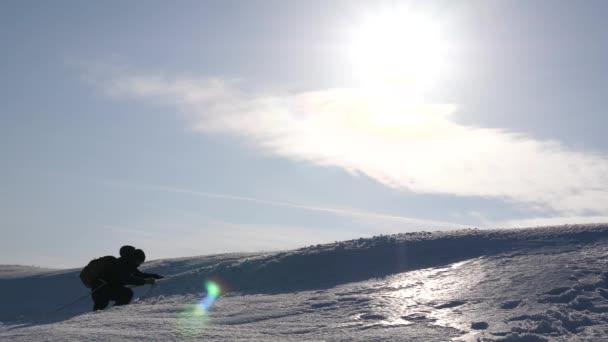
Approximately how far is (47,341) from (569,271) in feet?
28.2

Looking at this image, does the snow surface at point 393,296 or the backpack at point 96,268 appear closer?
the snow surface at point 393,296

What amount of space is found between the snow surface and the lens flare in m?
0.03

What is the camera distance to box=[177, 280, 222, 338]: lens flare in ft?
30.1

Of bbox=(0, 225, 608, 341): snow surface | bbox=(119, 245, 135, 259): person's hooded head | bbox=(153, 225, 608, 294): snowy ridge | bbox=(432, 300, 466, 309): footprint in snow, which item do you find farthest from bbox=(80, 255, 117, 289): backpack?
bbox=(432, 300, 466, 309): footprint in snow

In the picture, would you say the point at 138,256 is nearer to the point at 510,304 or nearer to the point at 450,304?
the point at 450,304

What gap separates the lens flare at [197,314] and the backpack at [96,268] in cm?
148

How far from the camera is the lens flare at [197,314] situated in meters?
9.17

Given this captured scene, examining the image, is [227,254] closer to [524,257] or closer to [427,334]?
[524,257]

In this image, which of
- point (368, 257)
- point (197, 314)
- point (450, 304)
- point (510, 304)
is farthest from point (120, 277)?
point (368, 257)

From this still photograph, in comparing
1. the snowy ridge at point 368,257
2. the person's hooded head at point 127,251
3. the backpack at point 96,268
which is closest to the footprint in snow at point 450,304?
the snowy ridge at point 368,257

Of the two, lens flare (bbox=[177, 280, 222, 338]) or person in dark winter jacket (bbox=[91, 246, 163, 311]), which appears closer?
lens flare (bbox=[177, 280, 222, 338])

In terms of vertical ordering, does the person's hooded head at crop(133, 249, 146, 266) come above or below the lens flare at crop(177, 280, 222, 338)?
above

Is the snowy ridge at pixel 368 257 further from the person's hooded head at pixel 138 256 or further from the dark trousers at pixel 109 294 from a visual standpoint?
the person's hooded head at pixel 138 256

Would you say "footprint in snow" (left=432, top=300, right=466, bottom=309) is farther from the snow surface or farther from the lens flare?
the lens flare
